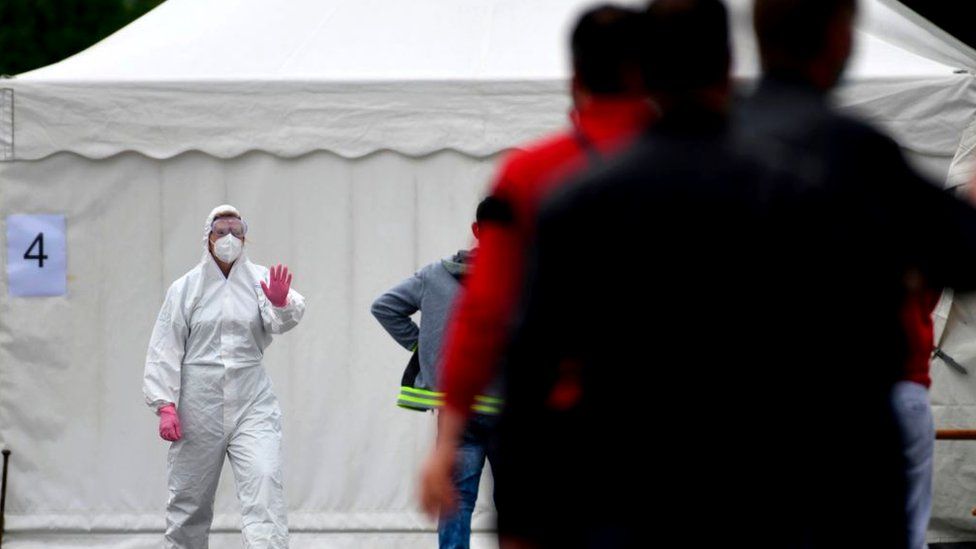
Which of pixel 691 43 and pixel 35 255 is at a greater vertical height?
pixel 691 43

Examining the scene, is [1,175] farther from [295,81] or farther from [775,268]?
[775,268]

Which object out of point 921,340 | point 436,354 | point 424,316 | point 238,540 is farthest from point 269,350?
point 921,340

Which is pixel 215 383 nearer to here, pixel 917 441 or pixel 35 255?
pixel 35 255

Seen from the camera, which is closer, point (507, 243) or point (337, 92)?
point (507, 243)

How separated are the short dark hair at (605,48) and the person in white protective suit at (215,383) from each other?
16.8 ft

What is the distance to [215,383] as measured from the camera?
8359 millimetres

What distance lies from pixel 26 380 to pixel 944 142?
16.1ft

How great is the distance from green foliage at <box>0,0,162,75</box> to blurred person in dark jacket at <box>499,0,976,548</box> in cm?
2370

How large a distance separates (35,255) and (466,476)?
3412 mm

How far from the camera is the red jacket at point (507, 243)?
10.3ft

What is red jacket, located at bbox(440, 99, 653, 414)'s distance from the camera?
3.14 metres

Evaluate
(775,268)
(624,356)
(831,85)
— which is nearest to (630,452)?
(624,356)

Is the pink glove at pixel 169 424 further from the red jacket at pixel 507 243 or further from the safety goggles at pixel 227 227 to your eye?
the red jacket at pixel 507 243

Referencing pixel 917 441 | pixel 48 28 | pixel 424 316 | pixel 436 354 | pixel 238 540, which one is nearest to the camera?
pixel 917 441
